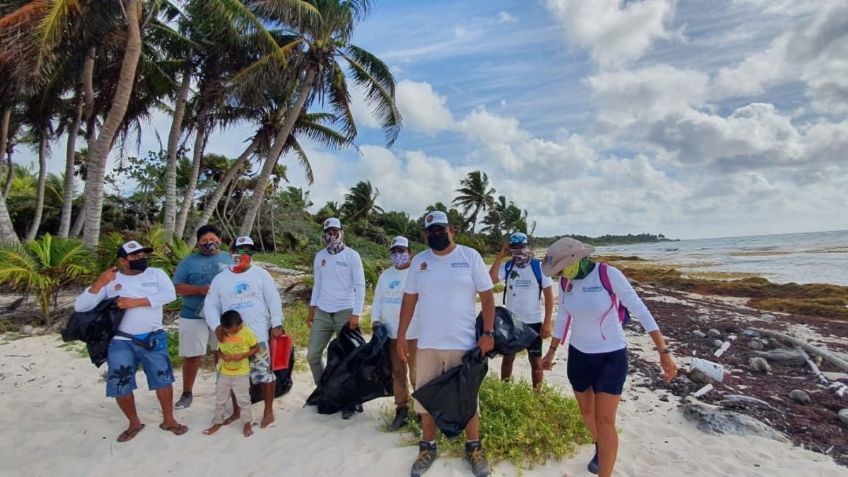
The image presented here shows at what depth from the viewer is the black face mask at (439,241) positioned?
3.18m

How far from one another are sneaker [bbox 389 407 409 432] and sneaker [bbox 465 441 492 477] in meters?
0.74

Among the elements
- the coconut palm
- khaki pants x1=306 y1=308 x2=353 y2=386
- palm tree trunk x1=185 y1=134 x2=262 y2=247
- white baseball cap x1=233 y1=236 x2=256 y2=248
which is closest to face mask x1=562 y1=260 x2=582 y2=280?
khaki pants x1=306 y1=308 x2=353 y2=386

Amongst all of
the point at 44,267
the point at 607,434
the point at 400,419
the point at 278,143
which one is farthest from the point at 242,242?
the point at 278,143

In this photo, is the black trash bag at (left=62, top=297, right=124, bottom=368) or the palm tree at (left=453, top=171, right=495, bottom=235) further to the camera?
the palm tree at (left=453, top=171, right=495, bottom=235)

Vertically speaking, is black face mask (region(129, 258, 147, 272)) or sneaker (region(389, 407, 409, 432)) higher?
black face mask (region(129, 258, 147, 272))

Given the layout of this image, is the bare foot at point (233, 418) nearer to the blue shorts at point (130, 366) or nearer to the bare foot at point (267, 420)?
the bare foot at point (267, 420)

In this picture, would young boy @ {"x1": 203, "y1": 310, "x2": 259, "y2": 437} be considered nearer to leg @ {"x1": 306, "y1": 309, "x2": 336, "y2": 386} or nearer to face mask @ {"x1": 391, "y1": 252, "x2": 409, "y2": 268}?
leg @ {"x1": 306, "y1": 309, "x2": 336, "y2": 386}

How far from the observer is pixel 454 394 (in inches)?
123

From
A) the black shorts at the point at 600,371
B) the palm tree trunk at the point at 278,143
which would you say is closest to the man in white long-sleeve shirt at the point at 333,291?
the black shorts at the point at 600,371

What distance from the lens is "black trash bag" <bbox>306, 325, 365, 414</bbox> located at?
4.06 m

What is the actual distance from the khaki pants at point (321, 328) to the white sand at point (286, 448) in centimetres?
50

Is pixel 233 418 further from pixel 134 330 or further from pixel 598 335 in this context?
pixel 598 335

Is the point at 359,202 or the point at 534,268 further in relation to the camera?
the point at 359,202

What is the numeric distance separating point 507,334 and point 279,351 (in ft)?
6.64
